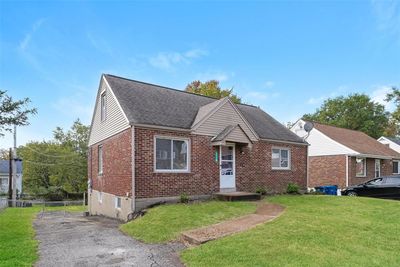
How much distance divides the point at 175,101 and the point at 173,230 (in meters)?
8.13

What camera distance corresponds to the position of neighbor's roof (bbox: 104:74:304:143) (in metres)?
13.4

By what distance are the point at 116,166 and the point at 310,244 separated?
376 inches

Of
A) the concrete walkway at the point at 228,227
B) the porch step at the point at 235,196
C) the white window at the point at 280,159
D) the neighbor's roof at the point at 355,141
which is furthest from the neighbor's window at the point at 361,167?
the concrete walkway at the point at 228,227

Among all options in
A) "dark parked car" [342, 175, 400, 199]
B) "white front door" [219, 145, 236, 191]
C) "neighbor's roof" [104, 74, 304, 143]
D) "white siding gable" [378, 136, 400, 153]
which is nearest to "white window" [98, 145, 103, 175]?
"neighbor's roof" [104, 74, 304, 143]

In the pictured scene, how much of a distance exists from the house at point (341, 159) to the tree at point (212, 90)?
11743 millimetres

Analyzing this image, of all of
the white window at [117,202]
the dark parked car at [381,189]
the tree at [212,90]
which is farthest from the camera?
the tree at [212,90]

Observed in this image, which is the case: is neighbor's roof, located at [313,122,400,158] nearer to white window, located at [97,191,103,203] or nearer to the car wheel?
the car wheel

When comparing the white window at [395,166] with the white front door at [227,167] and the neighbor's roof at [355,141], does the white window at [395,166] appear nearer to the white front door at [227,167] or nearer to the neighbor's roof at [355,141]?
the neighbor's roof at [355,141]

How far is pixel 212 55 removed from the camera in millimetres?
22391

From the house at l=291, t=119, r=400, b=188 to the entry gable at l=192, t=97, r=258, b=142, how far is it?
34.6 ft

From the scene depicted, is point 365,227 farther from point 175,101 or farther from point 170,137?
point 175,101

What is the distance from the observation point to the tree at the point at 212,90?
127 ft

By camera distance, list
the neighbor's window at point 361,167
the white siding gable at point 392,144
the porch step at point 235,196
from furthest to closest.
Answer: the white siding gable at point 392,144
the neighbor's window at point 361,167
the porch step at point 235,196

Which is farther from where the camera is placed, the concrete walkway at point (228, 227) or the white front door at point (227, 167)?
the white front door at point (227, 167)
